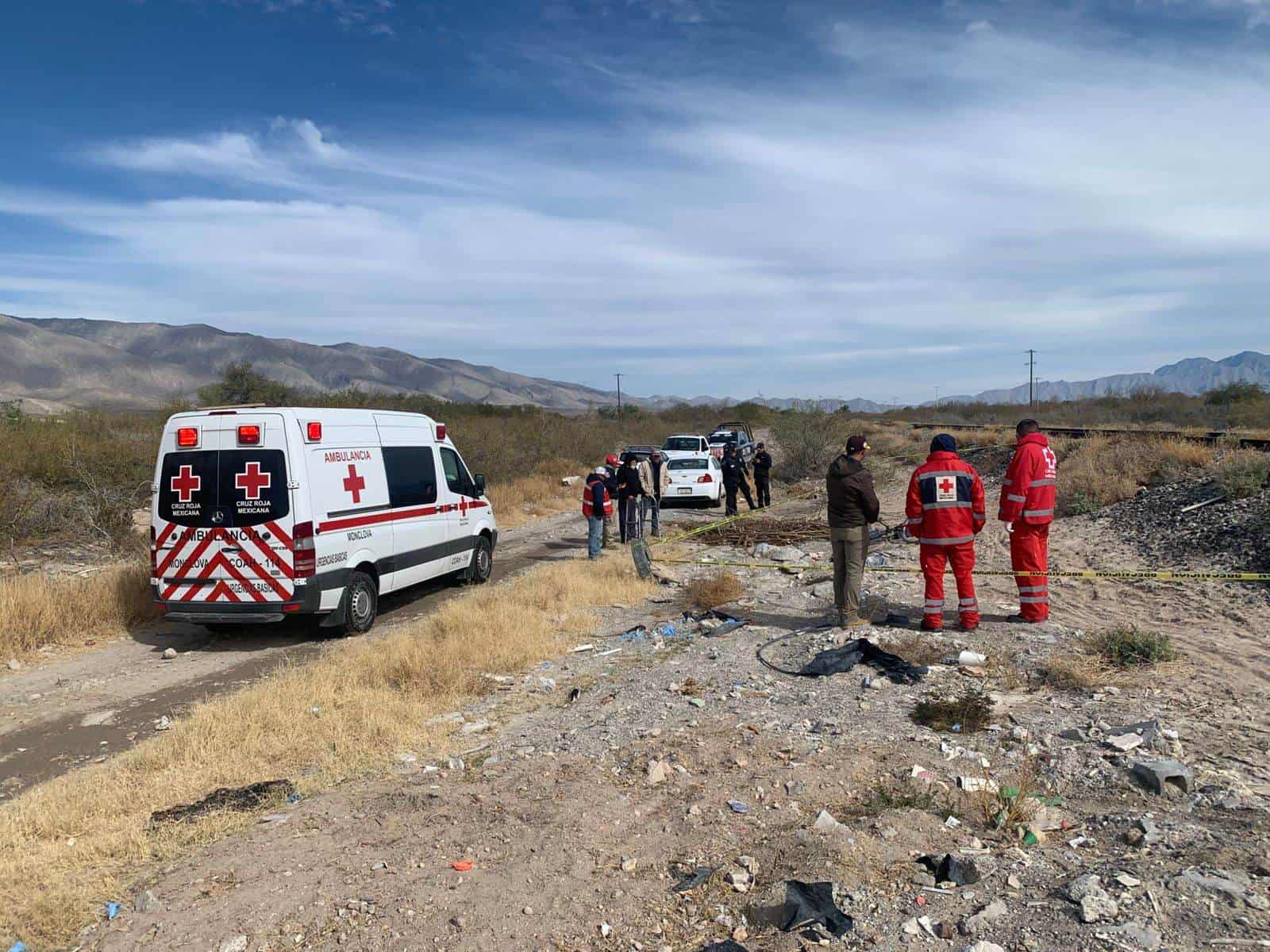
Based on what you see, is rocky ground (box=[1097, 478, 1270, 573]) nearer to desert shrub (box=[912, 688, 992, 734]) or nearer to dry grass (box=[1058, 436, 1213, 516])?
dry grass (box=[1058, 436, 1213, 516])

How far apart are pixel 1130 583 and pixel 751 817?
807cm

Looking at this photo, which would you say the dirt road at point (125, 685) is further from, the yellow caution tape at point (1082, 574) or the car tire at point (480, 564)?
the yellow caution tape at point (1082, 574)

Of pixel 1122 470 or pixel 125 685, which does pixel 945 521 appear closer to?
pixel 125 685

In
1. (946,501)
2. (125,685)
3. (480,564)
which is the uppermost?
(946,501)

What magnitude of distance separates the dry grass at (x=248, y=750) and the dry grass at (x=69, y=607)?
2.96 m

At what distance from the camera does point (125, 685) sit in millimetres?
7684

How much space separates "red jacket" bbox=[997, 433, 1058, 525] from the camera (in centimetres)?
800

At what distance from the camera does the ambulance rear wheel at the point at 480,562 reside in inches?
475

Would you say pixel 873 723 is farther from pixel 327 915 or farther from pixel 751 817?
pixel 327 915

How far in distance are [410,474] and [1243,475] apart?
40.9ft

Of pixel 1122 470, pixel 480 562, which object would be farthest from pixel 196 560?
pixel 1122 470

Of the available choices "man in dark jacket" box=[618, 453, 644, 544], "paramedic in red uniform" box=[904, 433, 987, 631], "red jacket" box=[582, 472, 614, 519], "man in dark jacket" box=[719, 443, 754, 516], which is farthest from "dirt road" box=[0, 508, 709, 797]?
"man in dark jacket" box=[719, 443, 754, 516]

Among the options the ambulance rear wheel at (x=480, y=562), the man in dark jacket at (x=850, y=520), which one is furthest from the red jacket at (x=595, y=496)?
the man in dark jacket at (x=850, y=520)

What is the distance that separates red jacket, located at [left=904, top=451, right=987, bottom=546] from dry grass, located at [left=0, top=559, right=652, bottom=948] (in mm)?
3814
